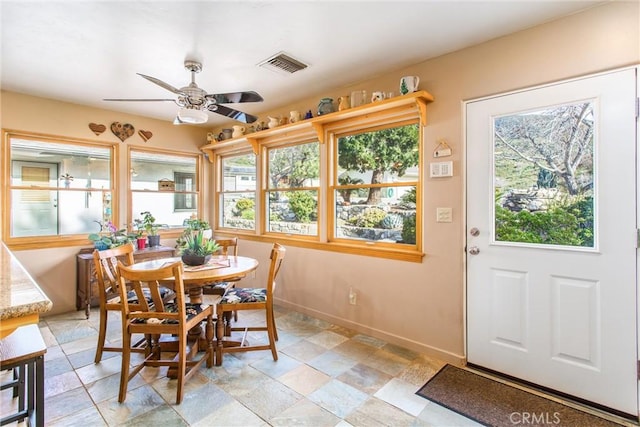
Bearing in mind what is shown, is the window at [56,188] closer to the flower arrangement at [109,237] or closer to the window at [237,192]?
the flower arrangement at [109,237]

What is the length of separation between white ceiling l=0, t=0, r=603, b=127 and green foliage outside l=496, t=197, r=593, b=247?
4.09 ft

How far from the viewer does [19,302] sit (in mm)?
1026

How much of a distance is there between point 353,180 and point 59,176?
11.4 ft

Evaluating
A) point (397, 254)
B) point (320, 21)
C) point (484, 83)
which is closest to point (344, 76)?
point (320, 21)

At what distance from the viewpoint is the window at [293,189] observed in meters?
3.66

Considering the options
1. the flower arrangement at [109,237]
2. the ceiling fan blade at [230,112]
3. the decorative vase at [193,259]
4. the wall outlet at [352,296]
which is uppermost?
the ceiling fan blade at [230,112]

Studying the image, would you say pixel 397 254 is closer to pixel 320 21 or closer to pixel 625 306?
pixel 625 306

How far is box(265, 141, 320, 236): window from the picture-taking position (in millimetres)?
3656

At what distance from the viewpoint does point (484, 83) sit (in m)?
2.35

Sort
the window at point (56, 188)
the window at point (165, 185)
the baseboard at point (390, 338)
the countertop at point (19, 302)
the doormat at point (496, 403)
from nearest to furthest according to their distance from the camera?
the countertop at point (19, 302)
the doormat at point (496, 403)
the baseboard at point (390, 338)
the window at point (56, 188)
the window at point (165, 185)

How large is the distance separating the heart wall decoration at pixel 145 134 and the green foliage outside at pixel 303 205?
2187 millimetres

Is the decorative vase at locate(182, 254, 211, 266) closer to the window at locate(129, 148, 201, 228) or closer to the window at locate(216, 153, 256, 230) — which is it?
the window at locate(216, 153, 256, 230)

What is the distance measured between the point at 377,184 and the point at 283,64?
53.8 inches

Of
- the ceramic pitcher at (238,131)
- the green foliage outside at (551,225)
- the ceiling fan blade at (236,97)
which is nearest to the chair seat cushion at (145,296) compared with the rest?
the ceiling fan blade at (236,97)
